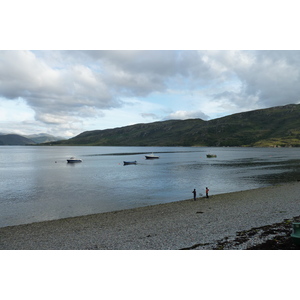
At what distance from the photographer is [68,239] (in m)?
18.8

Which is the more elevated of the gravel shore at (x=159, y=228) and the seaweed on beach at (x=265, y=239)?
the seaweed on beach at (x=265, y=239)

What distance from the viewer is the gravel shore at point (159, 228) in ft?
54.6

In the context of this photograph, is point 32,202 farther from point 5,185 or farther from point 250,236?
point 250,236

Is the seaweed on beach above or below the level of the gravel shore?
above

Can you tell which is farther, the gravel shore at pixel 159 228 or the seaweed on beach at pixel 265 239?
the gravel shore at pixel 159 228

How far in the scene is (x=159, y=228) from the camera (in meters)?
20.7

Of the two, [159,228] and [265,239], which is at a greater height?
[265,239]

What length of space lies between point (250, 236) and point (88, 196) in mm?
29344

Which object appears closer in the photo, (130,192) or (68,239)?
(68,239)

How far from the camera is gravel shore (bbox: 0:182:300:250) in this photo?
1666cm

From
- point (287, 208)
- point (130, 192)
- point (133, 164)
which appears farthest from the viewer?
point (133, 164)

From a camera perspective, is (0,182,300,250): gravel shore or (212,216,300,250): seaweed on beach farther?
(0,182,300,250): gravel shore

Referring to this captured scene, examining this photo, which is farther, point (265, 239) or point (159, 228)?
point (159, 228)

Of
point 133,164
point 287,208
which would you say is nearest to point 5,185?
point 287,208
